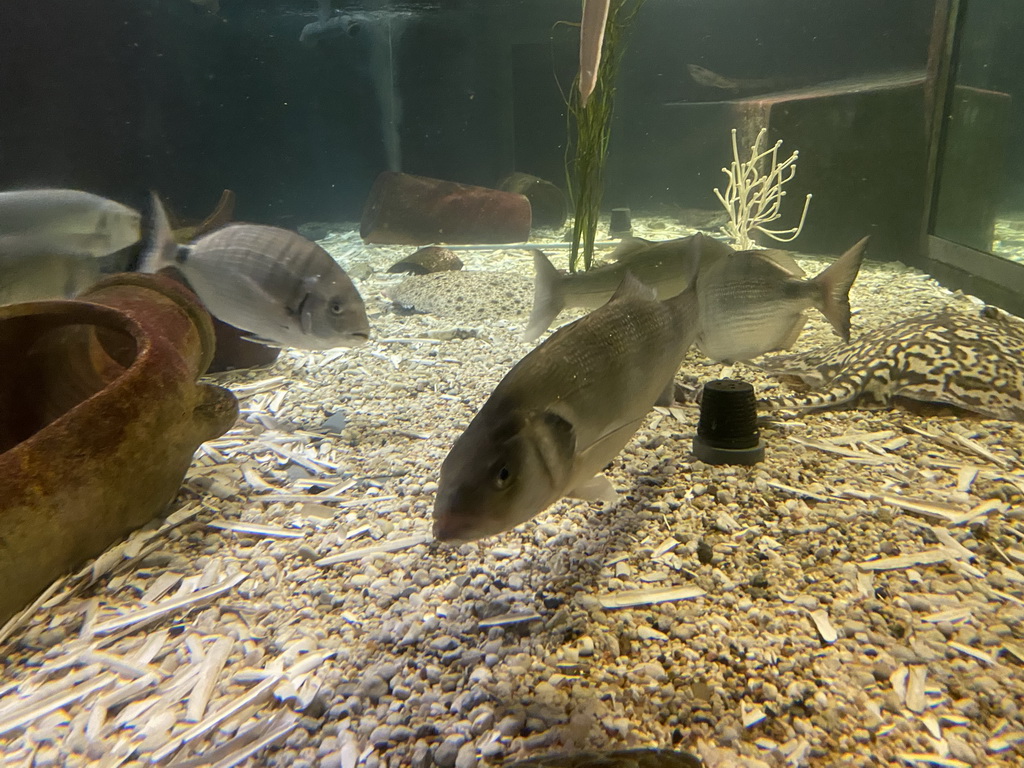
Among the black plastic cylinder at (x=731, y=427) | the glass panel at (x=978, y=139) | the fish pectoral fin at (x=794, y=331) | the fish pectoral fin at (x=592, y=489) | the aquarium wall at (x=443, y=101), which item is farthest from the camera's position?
the aquarium wall at (x=443, y=101)

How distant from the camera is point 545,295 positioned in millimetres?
4418

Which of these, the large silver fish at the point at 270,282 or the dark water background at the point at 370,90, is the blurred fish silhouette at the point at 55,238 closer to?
the large silver fish at the point at 270,282

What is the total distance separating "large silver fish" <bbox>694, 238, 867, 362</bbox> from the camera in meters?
3.71

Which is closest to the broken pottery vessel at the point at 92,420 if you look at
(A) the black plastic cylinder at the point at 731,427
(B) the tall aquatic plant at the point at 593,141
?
(A) the black plastic cylinder at the point at 731,427

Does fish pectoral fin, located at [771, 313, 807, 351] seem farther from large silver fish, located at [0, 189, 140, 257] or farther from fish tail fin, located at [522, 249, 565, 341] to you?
large silver fish, located at [0, 189, 140, 257]

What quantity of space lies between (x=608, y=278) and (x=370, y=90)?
23.6 metres

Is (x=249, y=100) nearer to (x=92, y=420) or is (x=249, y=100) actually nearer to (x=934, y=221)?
(x=934, y=221)

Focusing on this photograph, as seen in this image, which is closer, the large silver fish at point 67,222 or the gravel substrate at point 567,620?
the gravel substrate at point 567,620

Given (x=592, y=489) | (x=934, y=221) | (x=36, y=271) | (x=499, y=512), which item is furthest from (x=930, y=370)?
(x=934, y=221)

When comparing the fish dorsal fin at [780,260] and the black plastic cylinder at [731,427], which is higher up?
the fish dorsal fin at [780,260]

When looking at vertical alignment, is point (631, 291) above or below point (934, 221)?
above

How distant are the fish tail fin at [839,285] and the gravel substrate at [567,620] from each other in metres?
0.75

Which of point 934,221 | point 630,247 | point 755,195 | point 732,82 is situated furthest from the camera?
point 732,82

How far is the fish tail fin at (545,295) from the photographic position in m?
4.31
